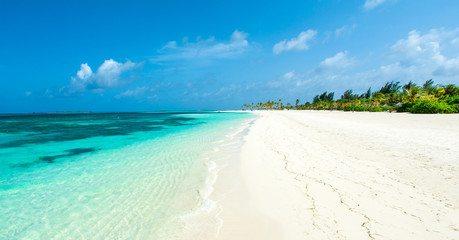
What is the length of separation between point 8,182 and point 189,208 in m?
6.29

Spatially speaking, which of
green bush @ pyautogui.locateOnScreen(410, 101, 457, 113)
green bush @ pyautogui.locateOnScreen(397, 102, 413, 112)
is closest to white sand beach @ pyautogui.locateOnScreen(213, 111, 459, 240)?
green bush @ pyautogui.locateOnScreen(410, 101, 457, 113)

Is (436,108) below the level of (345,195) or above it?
above

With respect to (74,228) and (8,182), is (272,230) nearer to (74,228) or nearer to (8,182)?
(74,228)

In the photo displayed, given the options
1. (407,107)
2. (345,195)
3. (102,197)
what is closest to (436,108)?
(407,107)

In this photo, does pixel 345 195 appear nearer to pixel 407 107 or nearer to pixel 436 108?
pixel 436 108

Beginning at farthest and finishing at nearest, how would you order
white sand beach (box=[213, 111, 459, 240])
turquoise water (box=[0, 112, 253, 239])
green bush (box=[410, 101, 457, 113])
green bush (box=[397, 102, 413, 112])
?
green bush (box=[397, 102, 413, 112])
green bush (box=[410, 101, 457, 113])
turquoise water (box=[0, 112, 253, 239])
white sand beach (box=[213, 111, 459, 240])

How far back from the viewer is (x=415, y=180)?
15.2 feet

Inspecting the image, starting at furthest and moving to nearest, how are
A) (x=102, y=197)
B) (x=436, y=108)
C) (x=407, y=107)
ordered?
(x=407, y=107)
(x=436, y=108)
(x=102, y=197)

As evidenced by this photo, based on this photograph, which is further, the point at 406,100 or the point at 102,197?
the point at 406,100

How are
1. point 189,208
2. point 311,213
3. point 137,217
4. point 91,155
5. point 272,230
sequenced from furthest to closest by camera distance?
1. point 91,155
2. point 189,208
3. point 137,217
4. point 311,213
5. point 272,230

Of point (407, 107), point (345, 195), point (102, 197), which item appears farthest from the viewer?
point (407, 107)

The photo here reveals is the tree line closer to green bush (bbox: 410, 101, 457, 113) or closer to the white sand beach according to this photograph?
green bush (bbox: 410, 101, 457, 113)

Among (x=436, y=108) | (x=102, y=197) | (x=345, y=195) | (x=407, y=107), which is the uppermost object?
(x=407, y=107)

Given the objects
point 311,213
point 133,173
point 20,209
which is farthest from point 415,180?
point 20,209
